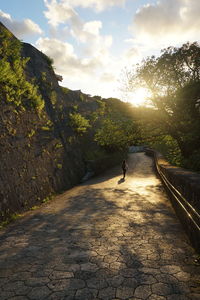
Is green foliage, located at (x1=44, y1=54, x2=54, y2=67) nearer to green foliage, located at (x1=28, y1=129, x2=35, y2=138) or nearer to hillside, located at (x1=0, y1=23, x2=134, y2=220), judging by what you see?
hillside, located at (x1=0, y1=23, x2=134, y2=220)

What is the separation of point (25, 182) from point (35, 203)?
1.11m

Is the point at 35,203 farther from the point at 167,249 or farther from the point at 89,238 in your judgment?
the point at 167,249

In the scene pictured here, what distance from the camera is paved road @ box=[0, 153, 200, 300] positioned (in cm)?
397

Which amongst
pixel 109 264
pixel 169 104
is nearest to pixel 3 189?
pixel 109 264

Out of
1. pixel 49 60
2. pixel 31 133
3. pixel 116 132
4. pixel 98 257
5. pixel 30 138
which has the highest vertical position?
pixel 49 60

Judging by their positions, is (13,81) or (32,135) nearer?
(13,81)

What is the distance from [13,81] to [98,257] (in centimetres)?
974

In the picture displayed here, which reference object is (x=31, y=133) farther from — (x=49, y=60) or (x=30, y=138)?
(x=49, y=60)

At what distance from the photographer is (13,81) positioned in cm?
1167

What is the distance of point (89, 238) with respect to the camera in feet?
21.3

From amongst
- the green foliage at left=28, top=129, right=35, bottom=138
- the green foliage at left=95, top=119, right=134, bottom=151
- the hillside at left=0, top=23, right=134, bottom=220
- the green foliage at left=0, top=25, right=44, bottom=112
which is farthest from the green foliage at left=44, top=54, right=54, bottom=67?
the green foliage at left=28, top=129, right=35, bottom=138

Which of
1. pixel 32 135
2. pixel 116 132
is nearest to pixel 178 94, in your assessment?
pixel 116 132

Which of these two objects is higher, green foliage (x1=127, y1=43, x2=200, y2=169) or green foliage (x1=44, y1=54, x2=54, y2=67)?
green foliage (x1=44, y1=54, x2=54, y2=67)

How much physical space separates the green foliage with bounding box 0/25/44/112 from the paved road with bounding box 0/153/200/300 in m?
6.07
